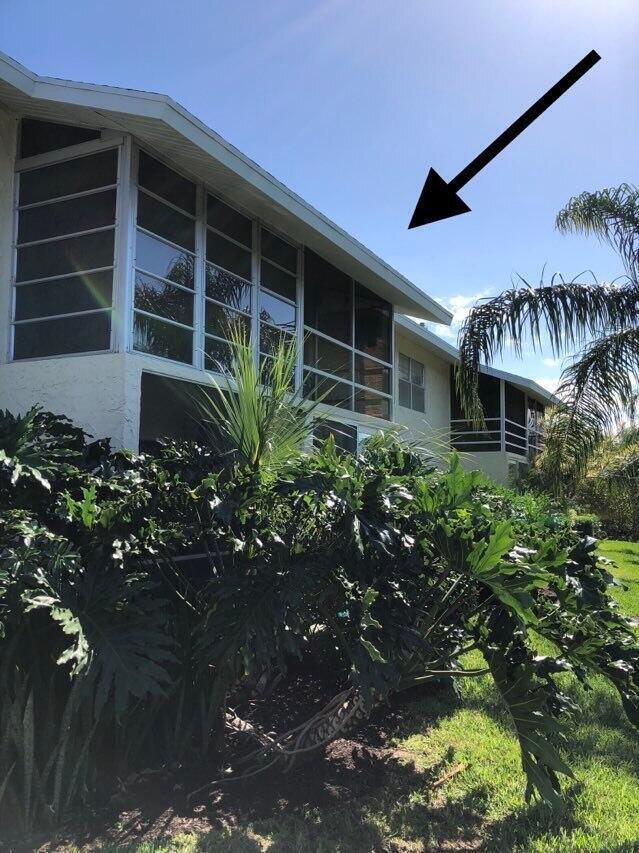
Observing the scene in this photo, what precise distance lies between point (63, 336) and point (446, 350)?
13569mm

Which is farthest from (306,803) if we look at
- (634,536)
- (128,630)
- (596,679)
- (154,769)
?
(634,536)

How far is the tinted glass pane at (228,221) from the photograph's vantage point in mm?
7925

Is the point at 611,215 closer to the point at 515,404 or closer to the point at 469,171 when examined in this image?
the point at 469,171

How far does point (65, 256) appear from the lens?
→ 7.00m

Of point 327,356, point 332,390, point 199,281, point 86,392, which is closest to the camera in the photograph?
point 86,392

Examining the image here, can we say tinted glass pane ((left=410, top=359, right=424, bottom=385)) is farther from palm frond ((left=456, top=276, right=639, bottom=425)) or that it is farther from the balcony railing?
palm frond ((left=456, top=276, right=639, bottom=425))

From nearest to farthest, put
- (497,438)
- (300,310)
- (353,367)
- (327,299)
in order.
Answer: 1. (300,310)
2. (327,299)
3. (353,367)
4. (497,438)

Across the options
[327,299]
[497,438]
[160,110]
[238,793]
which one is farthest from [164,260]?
[497,438]

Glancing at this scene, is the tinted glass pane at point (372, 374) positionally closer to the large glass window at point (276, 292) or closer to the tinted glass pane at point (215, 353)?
the large glass window at point (276, 292)

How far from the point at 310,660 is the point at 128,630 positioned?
270 cm

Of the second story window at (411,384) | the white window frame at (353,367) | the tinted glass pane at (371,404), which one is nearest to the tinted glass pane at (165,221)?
the white window frame at (353,367)

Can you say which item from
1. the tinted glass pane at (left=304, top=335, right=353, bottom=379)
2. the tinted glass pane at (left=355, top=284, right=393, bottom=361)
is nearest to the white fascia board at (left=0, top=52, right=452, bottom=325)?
the tinted glass pane at (left=304, top=335, right=353, bottom=379)

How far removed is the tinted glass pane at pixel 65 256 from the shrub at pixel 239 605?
3.25 m

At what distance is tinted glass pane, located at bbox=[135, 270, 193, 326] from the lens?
6.78 metres
